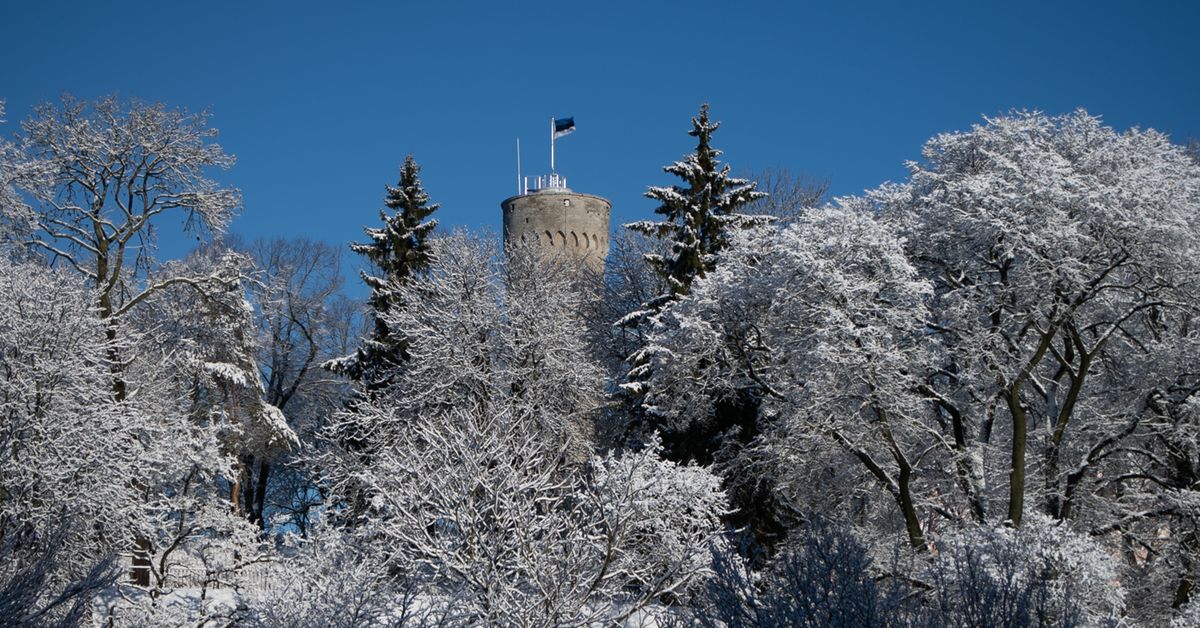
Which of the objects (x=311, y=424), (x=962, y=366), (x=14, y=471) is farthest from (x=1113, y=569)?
(x=311, y=424)

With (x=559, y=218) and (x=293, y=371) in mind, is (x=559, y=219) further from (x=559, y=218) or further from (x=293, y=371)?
(x=293, y=371)

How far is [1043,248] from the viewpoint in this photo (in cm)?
1762

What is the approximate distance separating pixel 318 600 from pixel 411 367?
42.3 ft

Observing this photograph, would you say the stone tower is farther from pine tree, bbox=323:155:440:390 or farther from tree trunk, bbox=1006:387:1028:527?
tree trunk, bbox=1006:387:1028:527

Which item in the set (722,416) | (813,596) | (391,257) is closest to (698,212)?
(722,416)

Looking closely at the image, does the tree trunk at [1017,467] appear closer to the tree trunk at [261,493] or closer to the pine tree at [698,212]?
the pine tree at [698,212]

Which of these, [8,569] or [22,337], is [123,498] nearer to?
[22,337]

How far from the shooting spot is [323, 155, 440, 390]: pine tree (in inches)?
1102

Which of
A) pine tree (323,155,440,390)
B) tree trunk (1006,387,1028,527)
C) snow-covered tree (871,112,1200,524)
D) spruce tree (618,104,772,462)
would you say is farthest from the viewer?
pine tree (323,155,440,390)

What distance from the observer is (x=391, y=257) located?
96.2 ft

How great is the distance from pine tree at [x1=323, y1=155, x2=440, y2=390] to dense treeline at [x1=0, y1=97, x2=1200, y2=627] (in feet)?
12.2

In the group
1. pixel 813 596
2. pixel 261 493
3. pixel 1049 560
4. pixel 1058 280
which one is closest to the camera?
pixel 813 596

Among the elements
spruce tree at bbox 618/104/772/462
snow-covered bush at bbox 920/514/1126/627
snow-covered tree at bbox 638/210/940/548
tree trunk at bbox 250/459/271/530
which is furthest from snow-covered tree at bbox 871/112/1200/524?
tree trunk at bbox 250/459/271/530

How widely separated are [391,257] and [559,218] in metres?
10.5
